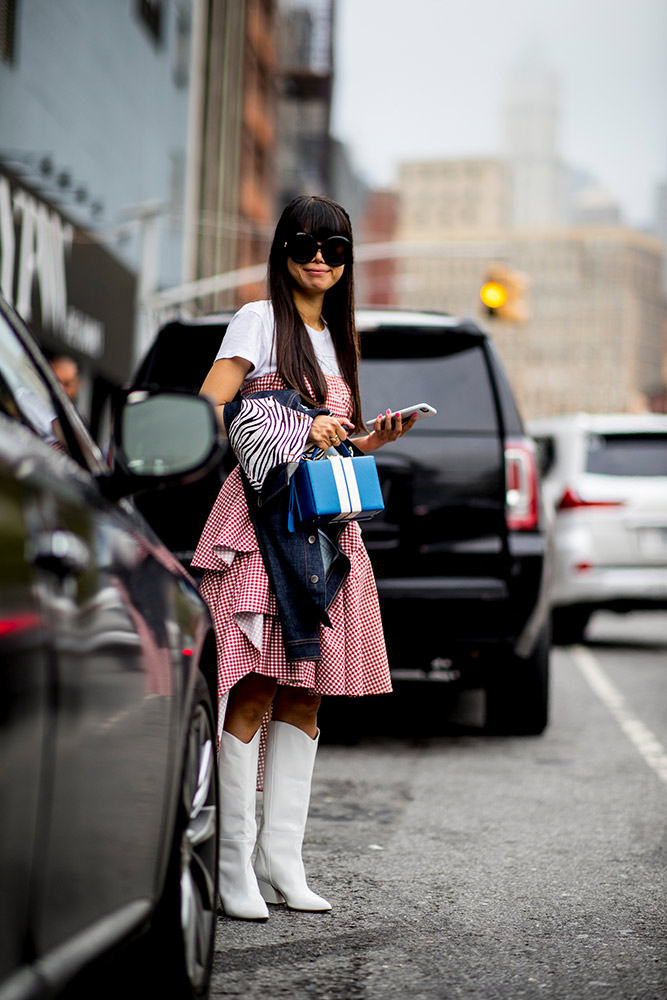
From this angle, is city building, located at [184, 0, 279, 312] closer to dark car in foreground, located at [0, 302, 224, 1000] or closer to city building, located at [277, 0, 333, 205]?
city building, located at [277, 0, 333, 205]

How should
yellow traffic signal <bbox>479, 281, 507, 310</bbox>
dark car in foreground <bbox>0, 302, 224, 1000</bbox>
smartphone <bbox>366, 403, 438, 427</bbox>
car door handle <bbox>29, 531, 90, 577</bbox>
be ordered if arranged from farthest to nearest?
yellow traffic signal <bbox>479, 281, 507, 310</bbox> < smartphone <bbox>366, 403, 438, 427</bbox> < car door handle <bbox>29, 531, 90, 577</bbox> < dark car in foreground <bbox>0, 302, 224, 1000</bbox>

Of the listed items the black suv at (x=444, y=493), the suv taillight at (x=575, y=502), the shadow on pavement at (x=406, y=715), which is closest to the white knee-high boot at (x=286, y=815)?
the black suv at (x=444, y=493)

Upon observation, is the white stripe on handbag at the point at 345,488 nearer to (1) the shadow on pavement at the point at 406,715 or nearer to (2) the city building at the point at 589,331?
(1) the shadow on pavement at the point at 406,715

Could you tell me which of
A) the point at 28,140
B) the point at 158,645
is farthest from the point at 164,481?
the point at 28,140

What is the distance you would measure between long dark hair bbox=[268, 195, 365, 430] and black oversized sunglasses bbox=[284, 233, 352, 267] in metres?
0.02

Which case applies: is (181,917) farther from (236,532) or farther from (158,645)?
(236,532)

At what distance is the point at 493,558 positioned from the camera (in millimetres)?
6301

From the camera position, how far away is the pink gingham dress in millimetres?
3789

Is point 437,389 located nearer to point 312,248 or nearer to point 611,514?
point 312,248

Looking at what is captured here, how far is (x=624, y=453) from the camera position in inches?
475

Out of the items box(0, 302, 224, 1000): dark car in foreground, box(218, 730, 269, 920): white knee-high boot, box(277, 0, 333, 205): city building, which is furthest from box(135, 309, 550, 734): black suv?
box(277, 0, 333, 205): city building

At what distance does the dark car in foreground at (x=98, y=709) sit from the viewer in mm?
1853

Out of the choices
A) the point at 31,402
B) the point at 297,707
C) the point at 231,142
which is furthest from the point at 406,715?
the point at 231,142

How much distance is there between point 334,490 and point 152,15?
2346cm
